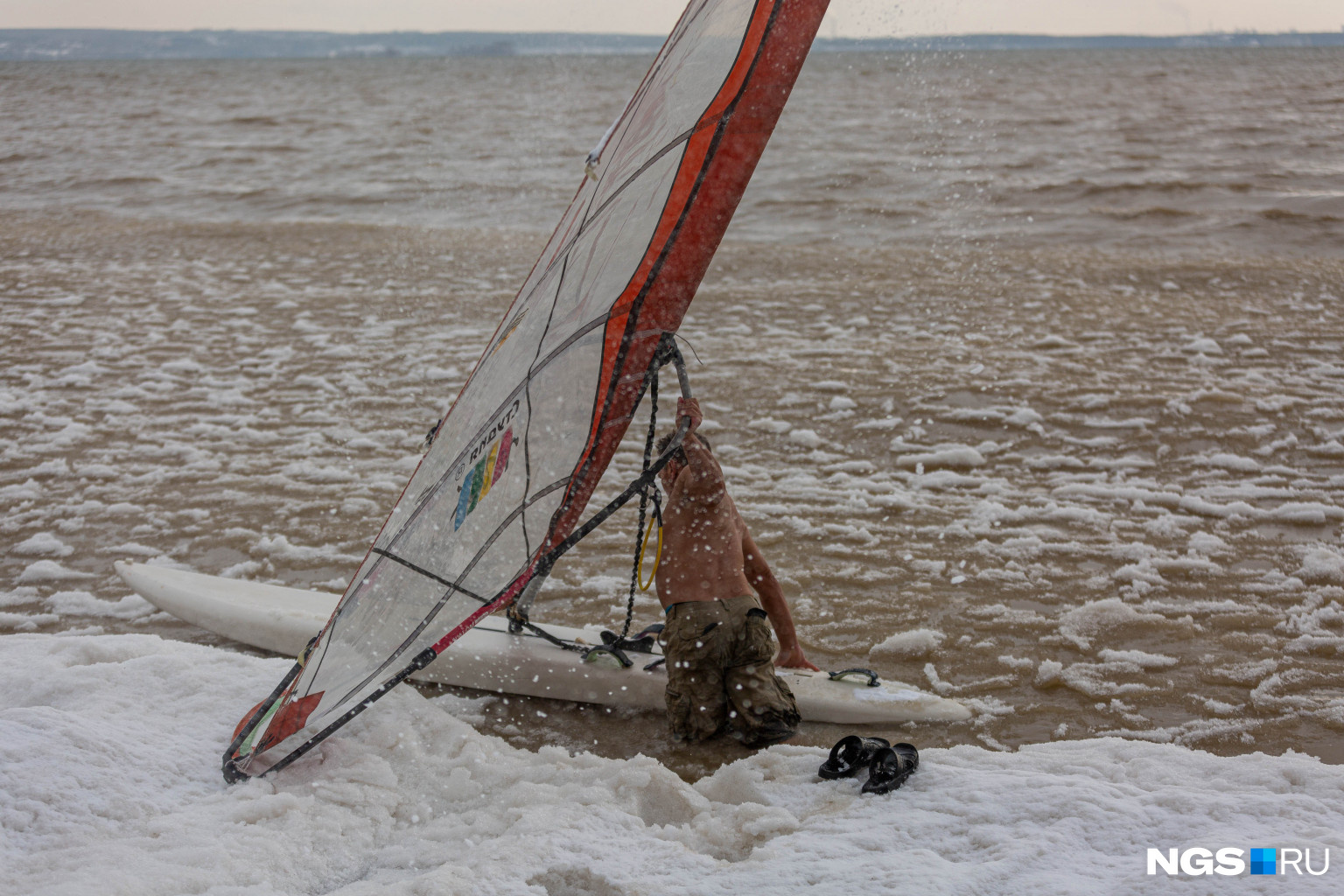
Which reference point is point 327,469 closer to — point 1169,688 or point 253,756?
point 253,756

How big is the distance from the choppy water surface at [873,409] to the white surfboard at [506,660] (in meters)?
0.11

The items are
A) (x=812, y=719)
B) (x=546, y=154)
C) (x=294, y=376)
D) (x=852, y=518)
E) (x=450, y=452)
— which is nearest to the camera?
(x=450, y=452)

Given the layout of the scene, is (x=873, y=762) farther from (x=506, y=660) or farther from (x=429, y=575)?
(x=506, y=660)

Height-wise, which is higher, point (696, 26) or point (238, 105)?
point (238, 105)

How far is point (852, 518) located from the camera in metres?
5.06

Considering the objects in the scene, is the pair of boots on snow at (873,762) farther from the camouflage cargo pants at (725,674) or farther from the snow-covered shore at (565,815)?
the camouflage cargo pants at (725,674)

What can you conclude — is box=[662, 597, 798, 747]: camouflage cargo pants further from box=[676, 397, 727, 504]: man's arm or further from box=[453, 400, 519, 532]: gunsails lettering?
box=[453, 400, 519, 532]: gunsails lettering

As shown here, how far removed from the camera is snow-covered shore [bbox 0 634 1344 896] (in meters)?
2.09

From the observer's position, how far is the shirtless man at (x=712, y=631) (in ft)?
10.3

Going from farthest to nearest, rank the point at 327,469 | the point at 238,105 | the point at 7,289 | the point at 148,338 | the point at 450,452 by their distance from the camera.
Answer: the point at 238,105 → the point at 7,289 → the point at 148,338 → the point at 327,469 → the point at 450,452

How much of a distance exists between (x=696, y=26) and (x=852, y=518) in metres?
3.05

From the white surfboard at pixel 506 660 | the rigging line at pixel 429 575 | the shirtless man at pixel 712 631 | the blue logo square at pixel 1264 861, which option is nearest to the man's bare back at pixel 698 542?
the shirtless man at pixel 712 631

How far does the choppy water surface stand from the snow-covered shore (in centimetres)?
56

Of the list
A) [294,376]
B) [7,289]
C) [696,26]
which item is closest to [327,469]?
[294,376]
